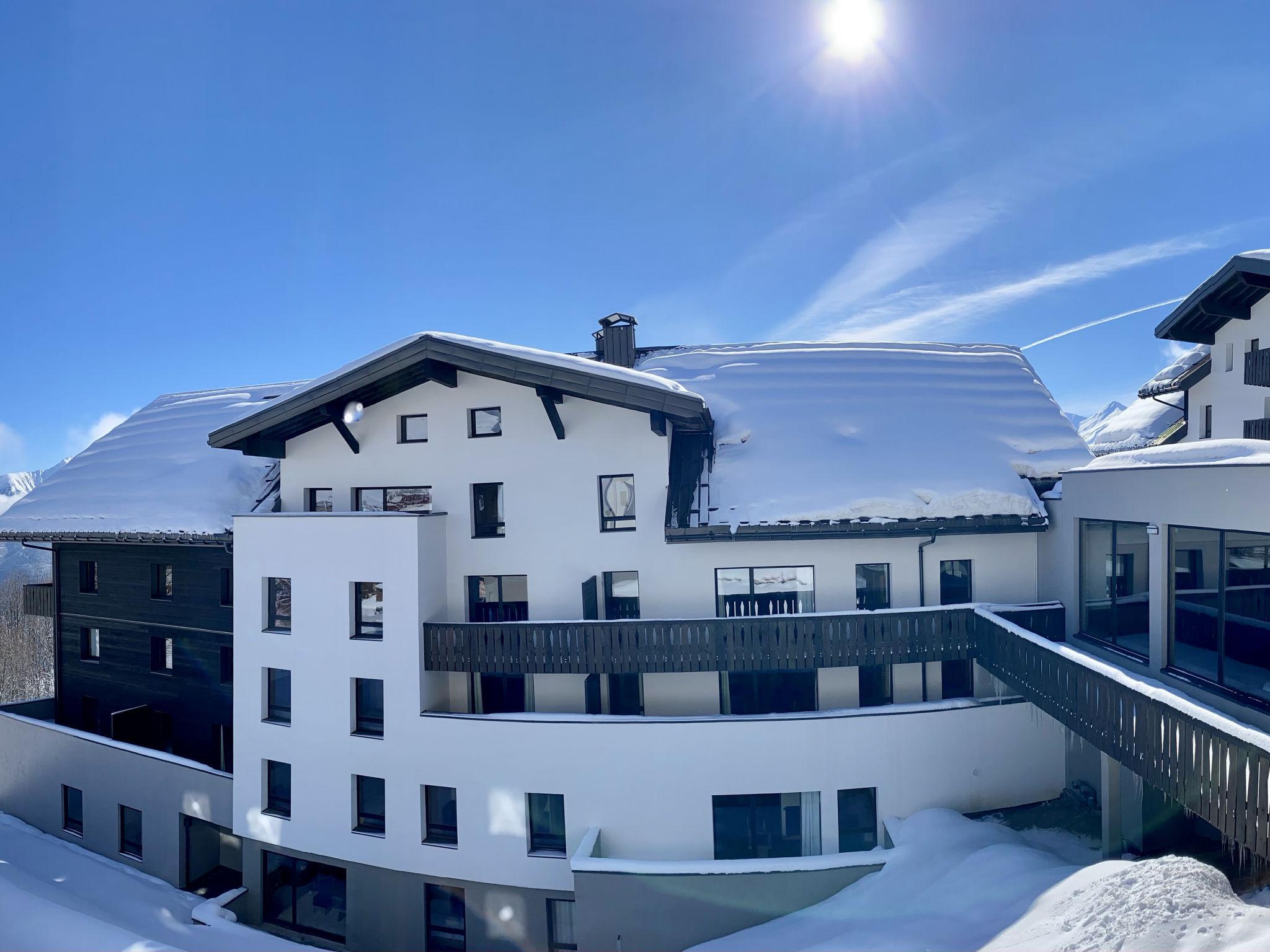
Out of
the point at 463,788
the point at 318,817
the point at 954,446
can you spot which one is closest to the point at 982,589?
the point at 954,446

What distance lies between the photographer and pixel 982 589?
45.8 feet

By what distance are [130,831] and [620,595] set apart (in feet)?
52.0

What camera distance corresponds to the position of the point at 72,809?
18.6 m

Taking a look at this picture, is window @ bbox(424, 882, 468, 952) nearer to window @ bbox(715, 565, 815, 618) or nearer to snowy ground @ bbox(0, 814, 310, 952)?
snowy ground @ bbox(0, 814, 310, 952)

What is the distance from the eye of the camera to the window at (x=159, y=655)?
714 inches

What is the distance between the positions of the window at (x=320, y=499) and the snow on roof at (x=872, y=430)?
9.05 m

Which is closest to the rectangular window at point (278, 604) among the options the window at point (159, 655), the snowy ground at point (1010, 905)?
the window at point (159, 655)

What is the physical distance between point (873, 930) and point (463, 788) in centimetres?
775

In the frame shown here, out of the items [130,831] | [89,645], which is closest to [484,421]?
[130,831]

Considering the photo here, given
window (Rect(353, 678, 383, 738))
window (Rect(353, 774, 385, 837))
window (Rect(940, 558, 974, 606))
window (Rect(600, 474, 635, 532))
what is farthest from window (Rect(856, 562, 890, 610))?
window (Rect(353, 774, 385, 837))

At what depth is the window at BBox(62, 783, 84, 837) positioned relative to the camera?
18469mm

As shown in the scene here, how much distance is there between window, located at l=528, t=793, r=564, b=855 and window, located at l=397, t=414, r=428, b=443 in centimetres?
811

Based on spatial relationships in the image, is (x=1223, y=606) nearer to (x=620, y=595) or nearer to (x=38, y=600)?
(x=620, y=595)

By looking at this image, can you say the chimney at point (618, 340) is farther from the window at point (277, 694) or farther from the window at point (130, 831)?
the window at point (130, 831)
